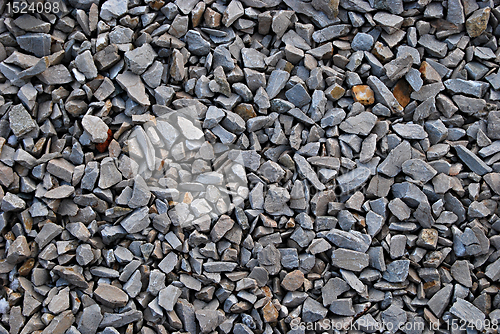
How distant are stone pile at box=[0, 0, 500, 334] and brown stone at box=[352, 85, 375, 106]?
0.01 m

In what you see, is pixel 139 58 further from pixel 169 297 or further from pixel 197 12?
pixel 169 297

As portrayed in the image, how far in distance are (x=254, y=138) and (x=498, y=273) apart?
5.46 ft

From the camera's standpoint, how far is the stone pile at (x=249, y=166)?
2.28 metres

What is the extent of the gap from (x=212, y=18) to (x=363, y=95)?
3.62ft

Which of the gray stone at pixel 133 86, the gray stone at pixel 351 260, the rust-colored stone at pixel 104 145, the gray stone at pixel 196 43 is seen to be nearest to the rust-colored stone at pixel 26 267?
the rust-colored stone at pixel 104 145

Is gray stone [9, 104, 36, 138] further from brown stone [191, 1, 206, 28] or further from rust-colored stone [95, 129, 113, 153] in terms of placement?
brown stone [191, 1, 206, 28]

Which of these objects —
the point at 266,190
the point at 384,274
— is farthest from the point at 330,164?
the point at 384,274

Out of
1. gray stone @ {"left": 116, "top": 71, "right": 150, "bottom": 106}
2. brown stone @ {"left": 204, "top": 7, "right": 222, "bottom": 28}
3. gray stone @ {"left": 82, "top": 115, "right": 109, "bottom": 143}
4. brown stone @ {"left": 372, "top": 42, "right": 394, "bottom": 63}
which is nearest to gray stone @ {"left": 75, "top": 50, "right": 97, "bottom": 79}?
gray stone @ {"left": 116, "top": 71, "right": 150, "bottom": 106}

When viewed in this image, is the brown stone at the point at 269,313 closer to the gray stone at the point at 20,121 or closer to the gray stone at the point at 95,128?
the gray stone at the point at 95,128

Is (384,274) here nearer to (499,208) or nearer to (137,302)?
(499,208)

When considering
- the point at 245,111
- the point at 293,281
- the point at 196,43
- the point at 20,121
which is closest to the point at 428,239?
the point at 293,281

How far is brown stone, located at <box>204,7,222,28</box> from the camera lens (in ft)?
8.55

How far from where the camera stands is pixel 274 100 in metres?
2.54

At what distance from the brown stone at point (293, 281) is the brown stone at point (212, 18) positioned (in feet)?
5.42
